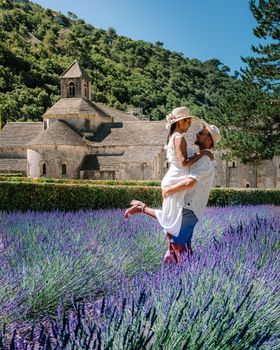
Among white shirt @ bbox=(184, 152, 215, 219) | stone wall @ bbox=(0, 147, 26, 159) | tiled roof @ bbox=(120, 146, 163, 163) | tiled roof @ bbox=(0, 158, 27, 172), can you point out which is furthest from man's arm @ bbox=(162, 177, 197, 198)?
stone wall @ bbox=(0, 147, 26, 159)

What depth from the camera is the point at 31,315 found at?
427 centimetres

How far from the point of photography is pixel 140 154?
39.6 meters

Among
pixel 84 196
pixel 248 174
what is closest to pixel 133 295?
pixel 84 196

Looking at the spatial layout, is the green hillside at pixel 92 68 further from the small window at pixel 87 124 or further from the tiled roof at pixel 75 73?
the small window at pixel 87 124

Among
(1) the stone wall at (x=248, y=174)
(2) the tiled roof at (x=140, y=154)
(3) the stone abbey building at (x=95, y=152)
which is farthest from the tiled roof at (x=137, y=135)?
(1) the stone wall at (x=248, y=174)

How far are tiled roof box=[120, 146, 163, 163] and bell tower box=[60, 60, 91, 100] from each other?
12344mm

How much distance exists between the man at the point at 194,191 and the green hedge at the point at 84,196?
11.0 metres

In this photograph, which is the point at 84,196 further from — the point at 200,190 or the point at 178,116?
the point at 178,116

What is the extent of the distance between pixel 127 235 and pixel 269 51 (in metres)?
19.1

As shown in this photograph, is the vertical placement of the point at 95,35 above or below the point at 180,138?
above

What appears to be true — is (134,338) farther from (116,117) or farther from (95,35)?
(95,35)

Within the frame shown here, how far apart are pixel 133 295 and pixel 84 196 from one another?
14057mm

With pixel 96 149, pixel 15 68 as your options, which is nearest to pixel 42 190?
pixel 96 149

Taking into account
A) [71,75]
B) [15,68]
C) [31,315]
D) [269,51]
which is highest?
[15,68]
